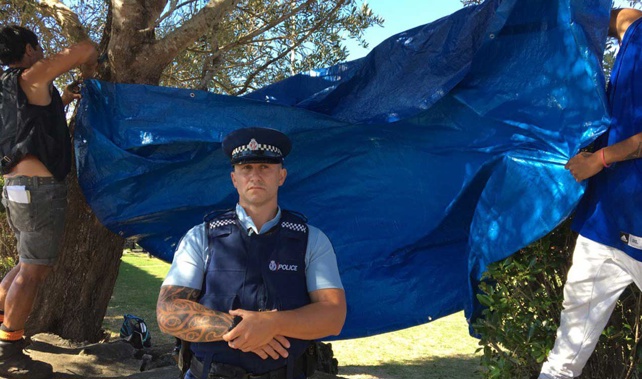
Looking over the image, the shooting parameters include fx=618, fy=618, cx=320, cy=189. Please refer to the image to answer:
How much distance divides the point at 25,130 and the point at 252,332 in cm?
224

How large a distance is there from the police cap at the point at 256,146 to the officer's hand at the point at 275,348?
77cm

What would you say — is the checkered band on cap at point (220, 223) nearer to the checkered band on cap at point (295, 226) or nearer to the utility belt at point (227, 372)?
the checkered band on cap at point (295, 226)

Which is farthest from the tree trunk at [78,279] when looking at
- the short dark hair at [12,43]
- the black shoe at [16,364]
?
the short dark hair at [12,43]

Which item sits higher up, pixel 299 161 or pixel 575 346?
pixel 299 161

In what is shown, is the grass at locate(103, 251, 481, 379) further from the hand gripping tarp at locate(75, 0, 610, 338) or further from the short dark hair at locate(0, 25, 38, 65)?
the short dark hair at locate(0, 25, 38, 65)

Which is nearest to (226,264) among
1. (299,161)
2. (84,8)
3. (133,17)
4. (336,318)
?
(336,318)

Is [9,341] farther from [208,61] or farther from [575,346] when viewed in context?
[208,61]

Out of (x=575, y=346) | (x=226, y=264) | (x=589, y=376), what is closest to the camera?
(x=226, y=264)

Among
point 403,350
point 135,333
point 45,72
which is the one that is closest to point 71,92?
point 45,72

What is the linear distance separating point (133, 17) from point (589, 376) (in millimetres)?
3933

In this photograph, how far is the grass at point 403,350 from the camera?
6.38m

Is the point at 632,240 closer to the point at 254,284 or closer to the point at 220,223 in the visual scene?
the point at 254,284

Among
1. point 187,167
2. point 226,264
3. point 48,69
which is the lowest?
point 226,264

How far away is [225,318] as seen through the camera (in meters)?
2.40
